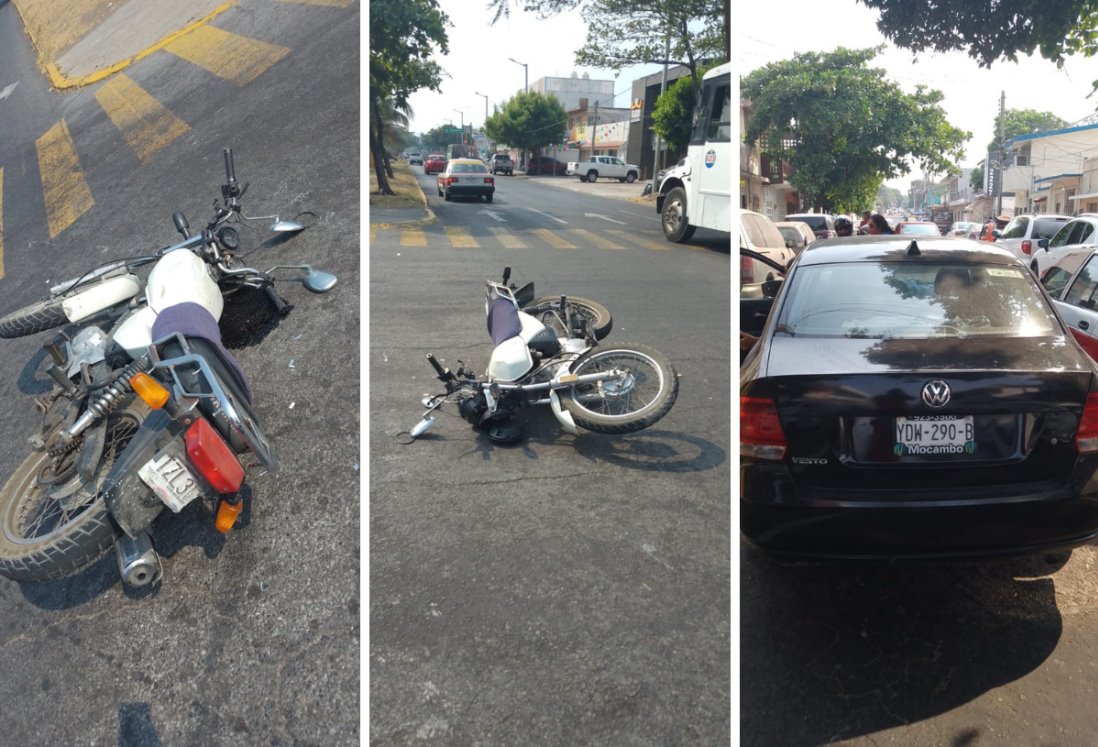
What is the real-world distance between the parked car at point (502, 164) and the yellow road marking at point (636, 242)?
311mm

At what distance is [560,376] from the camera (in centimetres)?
308

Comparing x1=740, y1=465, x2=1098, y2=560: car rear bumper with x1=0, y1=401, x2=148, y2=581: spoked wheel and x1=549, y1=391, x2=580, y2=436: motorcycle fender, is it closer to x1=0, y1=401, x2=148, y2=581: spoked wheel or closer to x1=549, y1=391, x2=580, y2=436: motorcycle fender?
x1=549, y1=391, x2=580, y2=436: motorcycle fender

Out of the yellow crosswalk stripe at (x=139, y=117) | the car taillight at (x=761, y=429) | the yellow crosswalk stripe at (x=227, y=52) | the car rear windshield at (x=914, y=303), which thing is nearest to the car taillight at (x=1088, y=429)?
the car rear windshield at (x=914, y=303)

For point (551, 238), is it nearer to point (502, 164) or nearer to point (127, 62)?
point (502, 164)

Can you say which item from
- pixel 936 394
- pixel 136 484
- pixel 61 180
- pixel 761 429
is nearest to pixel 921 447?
pixel 936 394

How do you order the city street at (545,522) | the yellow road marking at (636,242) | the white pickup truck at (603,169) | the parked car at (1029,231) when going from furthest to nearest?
the parked car at (1029,231)
the white pickup truck at (603,169)
the yellow road marking at (636,242)
the city street at (545,522)

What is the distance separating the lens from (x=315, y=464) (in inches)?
109

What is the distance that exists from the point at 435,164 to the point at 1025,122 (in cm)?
394

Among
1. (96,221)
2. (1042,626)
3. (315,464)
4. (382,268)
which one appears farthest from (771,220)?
(96,221)

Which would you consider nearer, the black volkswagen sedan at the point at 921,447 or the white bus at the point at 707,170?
the white bus at the point at 707,170

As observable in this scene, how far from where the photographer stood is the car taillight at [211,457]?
210cm

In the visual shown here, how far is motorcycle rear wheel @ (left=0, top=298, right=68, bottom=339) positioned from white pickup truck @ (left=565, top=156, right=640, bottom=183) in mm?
2618

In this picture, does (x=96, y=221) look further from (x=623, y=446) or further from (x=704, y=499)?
(x=704, y=499)

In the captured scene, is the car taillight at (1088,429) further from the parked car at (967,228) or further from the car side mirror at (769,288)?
the parked car at (967,228)
